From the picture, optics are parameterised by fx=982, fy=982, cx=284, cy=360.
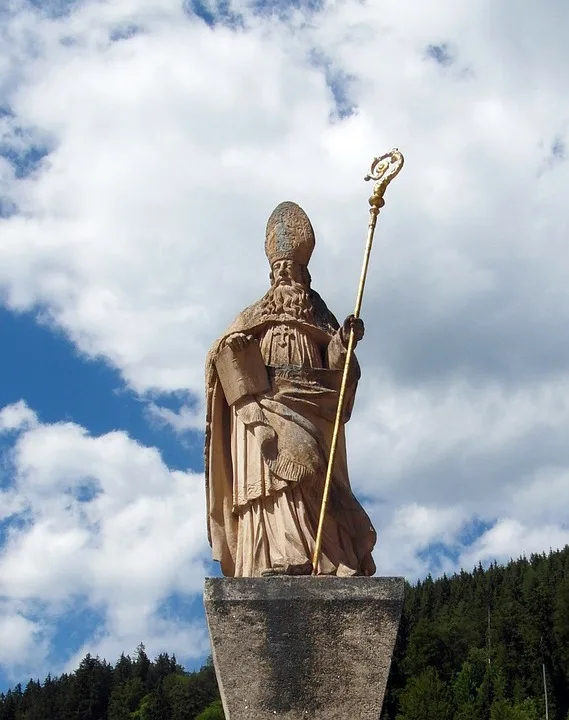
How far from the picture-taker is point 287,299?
980 centimetres

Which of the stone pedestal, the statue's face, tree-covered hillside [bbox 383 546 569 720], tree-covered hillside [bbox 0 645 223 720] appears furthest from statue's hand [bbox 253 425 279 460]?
tree-covered hillside [bbox 0 645 223 720]

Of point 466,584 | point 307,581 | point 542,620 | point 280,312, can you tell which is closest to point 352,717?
point 307,581

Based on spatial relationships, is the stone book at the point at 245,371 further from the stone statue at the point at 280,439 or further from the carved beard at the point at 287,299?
the carved beard at the point at 287,299

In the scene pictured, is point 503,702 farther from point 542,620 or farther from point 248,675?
point 248,675

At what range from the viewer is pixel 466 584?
96562mm

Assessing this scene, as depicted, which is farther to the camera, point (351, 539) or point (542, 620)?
point (542, 620)

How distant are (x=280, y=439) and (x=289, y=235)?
2.38 meters

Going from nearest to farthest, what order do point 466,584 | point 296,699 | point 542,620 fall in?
point 296,699
point 542,620
point 466,584

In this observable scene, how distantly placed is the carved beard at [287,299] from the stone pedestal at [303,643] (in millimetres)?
3116

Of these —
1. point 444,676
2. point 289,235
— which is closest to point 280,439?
point 289,235

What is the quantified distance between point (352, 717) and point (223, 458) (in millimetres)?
2982

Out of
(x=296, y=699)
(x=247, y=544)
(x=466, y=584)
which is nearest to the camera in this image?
(x=296, y=699)

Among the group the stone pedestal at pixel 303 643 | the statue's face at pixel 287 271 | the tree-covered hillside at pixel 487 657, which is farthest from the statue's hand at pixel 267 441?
the tree-covered hillside at pixel 487 657

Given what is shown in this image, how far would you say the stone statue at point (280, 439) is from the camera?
8595mm
